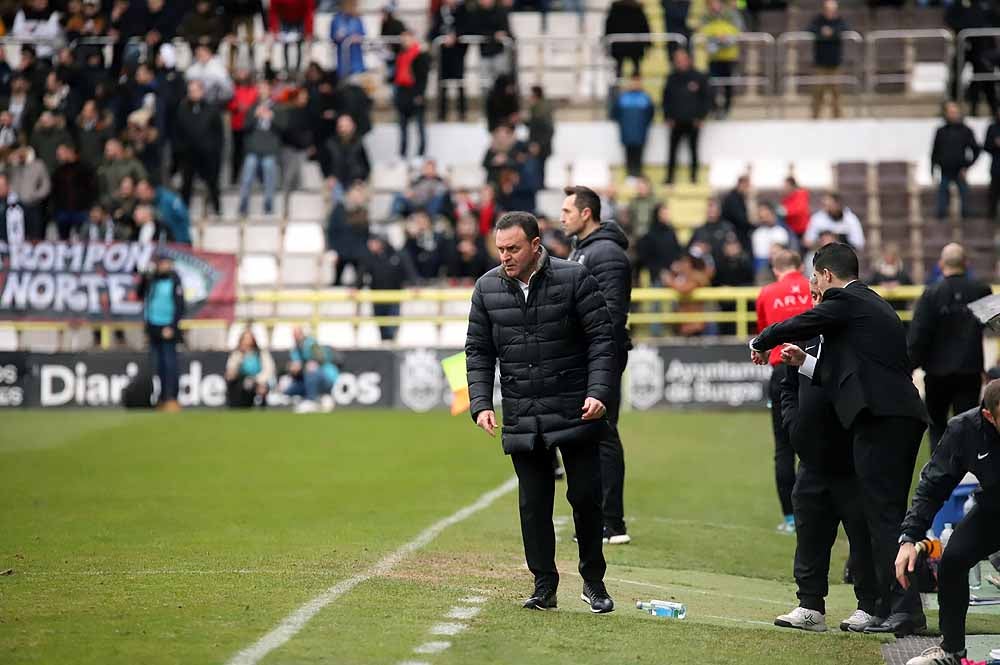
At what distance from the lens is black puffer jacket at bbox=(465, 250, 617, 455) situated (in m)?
9.47

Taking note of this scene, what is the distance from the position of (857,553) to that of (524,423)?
220cm

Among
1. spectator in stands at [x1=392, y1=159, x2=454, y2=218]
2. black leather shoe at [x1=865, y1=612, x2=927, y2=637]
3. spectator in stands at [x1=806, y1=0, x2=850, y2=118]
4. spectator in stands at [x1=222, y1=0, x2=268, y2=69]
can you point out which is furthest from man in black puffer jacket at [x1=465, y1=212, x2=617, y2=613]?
spectator in stands at [x1=222, y1=0, x2=268, y2=69]

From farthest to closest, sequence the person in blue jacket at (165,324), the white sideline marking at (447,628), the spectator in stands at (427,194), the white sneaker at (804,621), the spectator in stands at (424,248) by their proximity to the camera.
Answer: the spectator in stands at (427,194), the spectator in stands at (424,248), the person in blue jacket at (165,324), the white sneaker at (804,621), the white sideline marking at (447,628)

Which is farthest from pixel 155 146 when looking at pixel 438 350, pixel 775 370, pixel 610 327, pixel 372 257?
pixel 610 327

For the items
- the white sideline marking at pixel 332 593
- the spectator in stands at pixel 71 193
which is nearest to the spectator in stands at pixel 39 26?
the spectator in stands at pixel 71 193

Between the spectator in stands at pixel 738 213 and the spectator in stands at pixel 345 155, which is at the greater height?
the spectator in stands at pixel 345 155

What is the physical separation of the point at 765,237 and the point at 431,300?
527 cm

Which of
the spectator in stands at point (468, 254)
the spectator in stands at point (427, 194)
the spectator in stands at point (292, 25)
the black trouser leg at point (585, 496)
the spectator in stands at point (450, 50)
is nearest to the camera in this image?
the black trouser leg at point (585, 496)

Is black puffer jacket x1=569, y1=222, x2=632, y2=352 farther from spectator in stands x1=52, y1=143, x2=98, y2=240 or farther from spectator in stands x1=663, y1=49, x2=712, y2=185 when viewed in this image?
spectator in stands x1=663, y1=49, x2=712, y2=185

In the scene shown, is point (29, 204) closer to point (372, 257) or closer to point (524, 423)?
point (372, 257)

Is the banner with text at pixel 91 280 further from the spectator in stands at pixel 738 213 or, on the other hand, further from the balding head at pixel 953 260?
the balding head at pixel 953 260

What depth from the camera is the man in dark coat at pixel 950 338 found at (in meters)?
15.2

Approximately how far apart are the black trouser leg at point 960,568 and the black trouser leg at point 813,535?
1248mm

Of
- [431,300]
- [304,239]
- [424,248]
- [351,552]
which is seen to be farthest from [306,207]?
[351,552]
